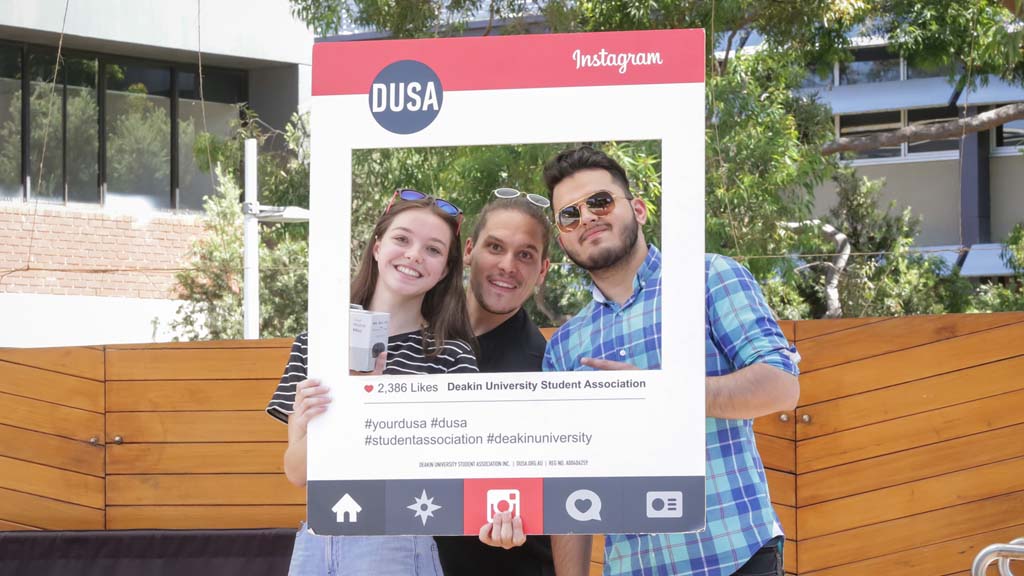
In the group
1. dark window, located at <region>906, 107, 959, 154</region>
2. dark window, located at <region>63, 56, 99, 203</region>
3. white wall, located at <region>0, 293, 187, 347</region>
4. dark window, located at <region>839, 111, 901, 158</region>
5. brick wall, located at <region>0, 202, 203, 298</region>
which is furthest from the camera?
dark window, located at <region>839, 111, 901, 158</region>

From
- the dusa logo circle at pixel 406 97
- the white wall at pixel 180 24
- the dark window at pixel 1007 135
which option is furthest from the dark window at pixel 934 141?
the dusa logo circle at pixel 406 97

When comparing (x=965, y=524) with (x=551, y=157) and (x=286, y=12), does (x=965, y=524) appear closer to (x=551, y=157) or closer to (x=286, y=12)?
(x=551, y=157)

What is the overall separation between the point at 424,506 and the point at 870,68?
15097 millimetres

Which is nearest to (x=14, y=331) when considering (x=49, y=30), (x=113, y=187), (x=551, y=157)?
(x=113, y=187)

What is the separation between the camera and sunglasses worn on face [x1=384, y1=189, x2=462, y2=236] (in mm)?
1946

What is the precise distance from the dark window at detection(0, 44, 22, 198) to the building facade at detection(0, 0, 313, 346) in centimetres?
1

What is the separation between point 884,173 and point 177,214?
27.8 ft

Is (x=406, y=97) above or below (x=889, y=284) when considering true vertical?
above

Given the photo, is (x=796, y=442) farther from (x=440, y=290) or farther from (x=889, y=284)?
(x=889, y=284)

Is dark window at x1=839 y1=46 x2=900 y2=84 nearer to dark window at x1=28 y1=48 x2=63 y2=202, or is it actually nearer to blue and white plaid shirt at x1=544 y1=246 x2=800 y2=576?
dark window at x1=28 y1=48 x2=63 y2=202

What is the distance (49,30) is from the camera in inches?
450

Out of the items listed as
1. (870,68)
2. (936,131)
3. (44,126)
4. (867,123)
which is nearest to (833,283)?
(936,131)

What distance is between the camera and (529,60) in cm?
184

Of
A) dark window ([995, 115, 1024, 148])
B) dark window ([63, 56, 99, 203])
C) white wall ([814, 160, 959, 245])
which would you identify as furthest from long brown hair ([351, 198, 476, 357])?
dark window ([995, 115, 1024, 148])
